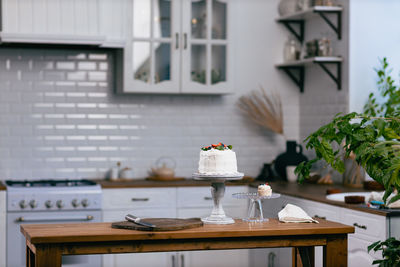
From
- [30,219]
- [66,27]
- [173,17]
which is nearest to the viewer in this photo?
[30,219]

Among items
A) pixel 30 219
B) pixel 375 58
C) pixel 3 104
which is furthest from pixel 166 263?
pixel 375 58

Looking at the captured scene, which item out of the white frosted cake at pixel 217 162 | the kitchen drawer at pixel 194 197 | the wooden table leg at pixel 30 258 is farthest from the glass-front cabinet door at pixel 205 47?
the wooden table leg at pixel 30 258

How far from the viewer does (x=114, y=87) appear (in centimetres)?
594

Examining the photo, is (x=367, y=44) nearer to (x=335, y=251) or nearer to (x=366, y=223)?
(x=366, y=223)

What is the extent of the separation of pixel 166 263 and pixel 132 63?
1.77 metres

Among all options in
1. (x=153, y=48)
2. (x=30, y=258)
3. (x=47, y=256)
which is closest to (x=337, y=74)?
(x=153, y=48)

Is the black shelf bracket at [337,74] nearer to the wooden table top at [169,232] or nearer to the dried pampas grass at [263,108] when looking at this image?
the dried pampas grass at [263,108]

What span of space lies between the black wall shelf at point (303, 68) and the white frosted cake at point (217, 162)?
2.59 meters

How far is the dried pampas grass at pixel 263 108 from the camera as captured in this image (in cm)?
617

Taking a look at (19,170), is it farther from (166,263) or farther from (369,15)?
(369,15)

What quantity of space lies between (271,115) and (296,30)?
37.0 inches

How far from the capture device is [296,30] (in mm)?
6402

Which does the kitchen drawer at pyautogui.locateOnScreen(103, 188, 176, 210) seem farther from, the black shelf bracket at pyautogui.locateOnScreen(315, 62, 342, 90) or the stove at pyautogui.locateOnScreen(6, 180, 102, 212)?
the black shelf bracket at pyautogui.locateOnScreen(315, 62, 342, 90)

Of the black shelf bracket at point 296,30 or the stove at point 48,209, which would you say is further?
the black shelf bracket at point 296,30
